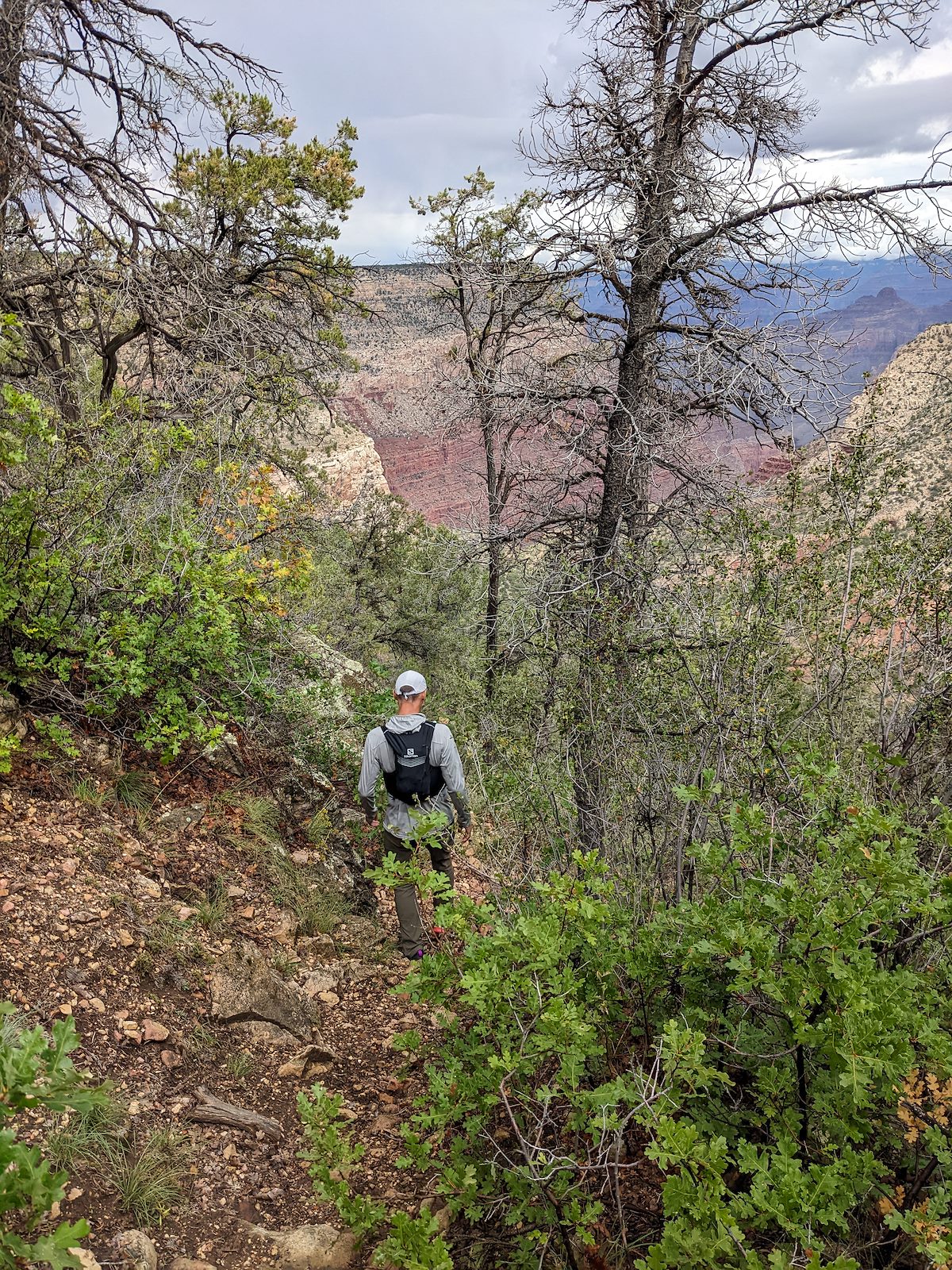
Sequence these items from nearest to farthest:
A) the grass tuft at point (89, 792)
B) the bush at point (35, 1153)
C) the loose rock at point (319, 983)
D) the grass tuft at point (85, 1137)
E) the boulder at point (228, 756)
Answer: the bush at point (35, 1153)
the grass tuft at point (85, 1137)
the grass tuft at point (89, 792)
the loose rock at point (319, 983)
the boulder at point (228, 756)

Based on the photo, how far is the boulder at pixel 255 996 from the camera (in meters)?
3.70

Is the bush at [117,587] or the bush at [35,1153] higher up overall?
the bush at [117,587]

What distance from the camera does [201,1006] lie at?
11.8 feet

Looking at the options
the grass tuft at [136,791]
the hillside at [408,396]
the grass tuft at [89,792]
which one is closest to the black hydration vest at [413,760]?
the grass tuft at [136,791]

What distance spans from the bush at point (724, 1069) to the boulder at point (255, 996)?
1.34 meters

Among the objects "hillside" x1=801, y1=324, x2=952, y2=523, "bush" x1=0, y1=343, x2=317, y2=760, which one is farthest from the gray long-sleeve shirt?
"hillside" x1=801, y1=324, x2=952, y2=523

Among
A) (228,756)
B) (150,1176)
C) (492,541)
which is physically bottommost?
(150,1176)

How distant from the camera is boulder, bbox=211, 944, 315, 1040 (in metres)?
3.70

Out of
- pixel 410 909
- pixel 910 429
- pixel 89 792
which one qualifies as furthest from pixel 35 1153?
pixel 910 429

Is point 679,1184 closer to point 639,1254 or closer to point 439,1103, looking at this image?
point 639,1254

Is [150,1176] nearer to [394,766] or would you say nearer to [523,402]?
[394,766]

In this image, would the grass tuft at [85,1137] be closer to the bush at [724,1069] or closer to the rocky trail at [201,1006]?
the rocky trail at [201,1006]

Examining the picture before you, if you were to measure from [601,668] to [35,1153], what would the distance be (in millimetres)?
4395

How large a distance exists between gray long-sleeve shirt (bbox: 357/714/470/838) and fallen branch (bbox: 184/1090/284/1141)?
1.58m
